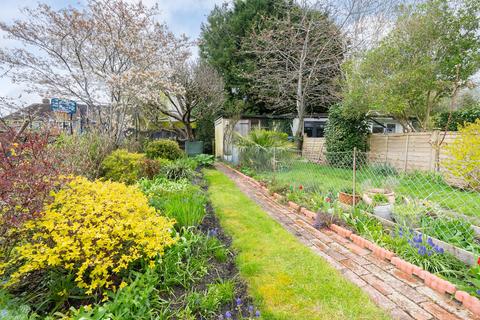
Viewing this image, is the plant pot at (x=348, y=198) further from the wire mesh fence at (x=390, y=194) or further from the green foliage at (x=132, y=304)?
the green foliage at (x=132, y=304)

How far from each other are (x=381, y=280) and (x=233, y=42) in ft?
50.9

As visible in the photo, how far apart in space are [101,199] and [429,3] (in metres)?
10.5

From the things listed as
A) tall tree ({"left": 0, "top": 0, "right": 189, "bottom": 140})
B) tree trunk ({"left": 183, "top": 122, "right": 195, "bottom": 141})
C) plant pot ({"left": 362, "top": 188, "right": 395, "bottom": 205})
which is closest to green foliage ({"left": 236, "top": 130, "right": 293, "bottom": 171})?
plant pot ({"left": 362, "top": 188, "right": 395, "bottom": 205})

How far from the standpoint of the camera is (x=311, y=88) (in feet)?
42.7

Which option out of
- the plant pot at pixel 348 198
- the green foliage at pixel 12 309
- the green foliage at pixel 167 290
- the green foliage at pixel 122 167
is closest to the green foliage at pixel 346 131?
the plant pot at pixel 348 198

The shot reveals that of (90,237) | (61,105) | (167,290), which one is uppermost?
(61,105)

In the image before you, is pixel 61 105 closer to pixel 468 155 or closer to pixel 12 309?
pixel 12 309

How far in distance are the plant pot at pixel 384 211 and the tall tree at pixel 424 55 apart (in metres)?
5.66

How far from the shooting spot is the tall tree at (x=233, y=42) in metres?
14.6

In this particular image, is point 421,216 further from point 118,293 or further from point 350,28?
point 350,28

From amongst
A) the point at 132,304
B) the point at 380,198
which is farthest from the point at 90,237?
the point at 380,198

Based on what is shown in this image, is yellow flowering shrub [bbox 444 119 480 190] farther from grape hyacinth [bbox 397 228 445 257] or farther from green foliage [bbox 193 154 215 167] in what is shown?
green foliage [bbox 193 154 215 167]

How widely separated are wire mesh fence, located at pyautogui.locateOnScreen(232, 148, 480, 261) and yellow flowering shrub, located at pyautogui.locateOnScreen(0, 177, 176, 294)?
3.19 meters

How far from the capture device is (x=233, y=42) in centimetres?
1513
